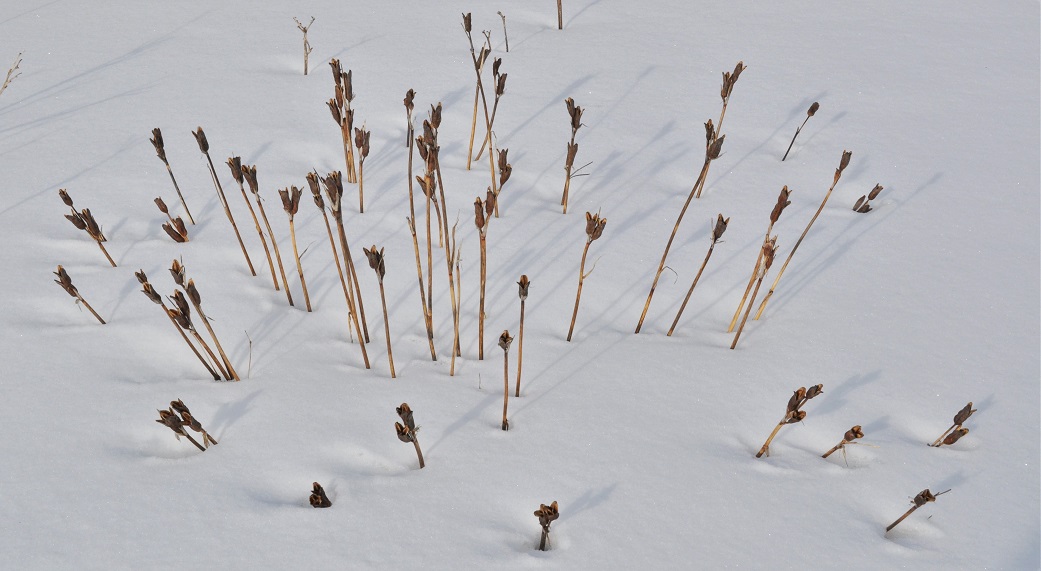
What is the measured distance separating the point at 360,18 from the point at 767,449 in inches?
143

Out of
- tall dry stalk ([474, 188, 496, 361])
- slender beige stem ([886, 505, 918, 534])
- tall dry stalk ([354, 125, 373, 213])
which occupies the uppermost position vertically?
tall dry stalk ([354, 125, 373, 213])

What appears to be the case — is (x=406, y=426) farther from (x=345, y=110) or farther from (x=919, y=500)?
(x=345, y=110)

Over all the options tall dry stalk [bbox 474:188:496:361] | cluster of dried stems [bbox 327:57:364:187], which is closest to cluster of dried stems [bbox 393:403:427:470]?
tall dry stalk [bbox 474:188:496:361]

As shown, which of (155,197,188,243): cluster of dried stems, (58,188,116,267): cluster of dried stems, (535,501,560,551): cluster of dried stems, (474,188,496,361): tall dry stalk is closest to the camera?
(535,501,560,551): cluster of dried stems

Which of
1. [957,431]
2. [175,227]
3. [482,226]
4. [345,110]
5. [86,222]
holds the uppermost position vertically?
[345,110]

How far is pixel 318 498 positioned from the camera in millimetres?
1479

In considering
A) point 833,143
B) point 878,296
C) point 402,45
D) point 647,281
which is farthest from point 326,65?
point 878,296

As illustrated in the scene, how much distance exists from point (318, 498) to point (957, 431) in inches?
66.7

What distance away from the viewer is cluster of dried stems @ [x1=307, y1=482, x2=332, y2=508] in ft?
4.84

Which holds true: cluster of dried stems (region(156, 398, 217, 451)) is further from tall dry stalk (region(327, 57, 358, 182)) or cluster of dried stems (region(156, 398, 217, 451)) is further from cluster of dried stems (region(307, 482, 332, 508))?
tall dry stalk (region(327, 57, 358, 182))

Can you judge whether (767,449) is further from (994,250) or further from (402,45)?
(402,45)

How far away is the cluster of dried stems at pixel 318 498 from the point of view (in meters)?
1.47

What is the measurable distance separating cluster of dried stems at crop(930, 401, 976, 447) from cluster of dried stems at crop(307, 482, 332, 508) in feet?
5.36

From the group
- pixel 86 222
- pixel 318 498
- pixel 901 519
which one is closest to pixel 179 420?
pixel 318 498
